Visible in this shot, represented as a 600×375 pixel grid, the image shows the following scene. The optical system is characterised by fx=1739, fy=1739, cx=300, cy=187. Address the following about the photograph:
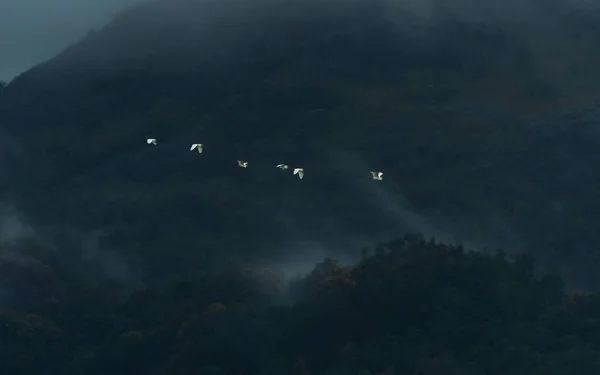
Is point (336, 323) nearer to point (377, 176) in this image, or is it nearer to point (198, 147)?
point (377, 176)

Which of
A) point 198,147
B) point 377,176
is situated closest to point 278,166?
point 198,147

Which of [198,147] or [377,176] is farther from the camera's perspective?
[198,147]

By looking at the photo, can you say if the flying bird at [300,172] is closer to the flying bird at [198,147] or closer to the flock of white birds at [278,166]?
the flock of white birds at [278,166]

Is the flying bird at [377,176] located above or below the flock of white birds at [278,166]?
below

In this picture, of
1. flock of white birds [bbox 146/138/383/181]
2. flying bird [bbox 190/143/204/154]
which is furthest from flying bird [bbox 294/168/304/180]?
flying bird [bbox 190/143/204/154]

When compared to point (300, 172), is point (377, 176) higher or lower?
lower

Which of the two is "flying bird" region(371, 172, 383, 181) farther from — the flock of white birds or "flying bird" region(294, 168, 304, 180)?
"flying bird" region(294, 168, 304, 180)

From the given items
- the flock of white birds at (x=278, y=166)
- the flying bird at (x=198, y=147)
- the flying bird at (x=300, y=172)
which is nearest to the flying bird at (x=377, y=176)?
the flock of white birds at (x=278, y=166)

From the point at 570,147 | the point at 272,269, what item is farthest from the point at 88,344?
the point at 570,147

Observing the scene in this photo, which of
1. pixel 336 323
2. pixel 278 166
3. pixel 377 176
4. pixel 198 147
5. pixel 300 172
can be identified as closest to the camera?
pixel 336 323

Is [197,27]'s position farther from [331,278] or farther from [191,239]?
[331,278]
